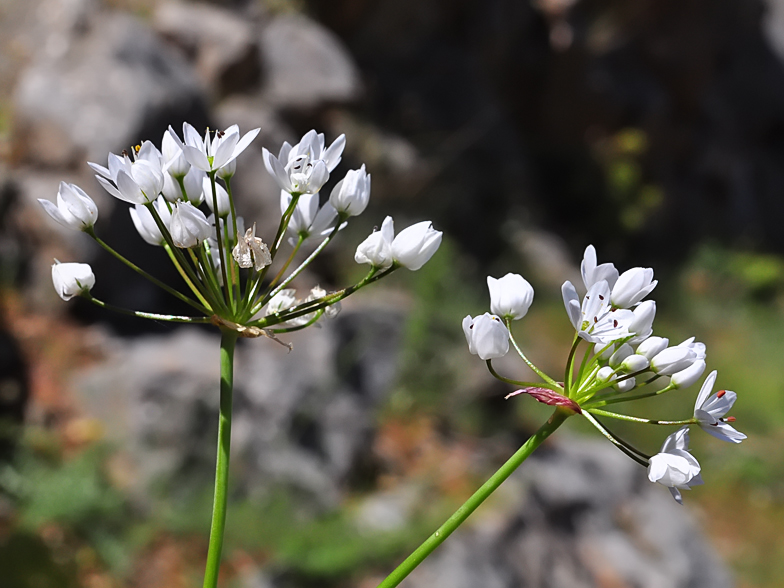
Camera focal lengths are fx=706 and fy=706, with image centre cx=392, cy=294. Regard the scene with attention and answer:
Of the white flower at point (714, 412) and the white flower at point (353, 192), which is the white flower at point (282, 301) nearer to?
the white flower at point (353, 192)

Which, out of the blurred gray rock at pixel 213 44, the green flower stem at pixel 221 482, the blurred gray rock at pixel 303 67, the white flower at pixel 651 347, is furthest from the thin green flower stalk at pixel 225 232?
the blurred gray rock at pixel 303 67

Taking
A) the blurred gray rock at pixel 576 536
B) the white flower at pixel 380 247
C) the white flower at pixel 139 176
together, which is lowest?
the white flower at pixel 139 176

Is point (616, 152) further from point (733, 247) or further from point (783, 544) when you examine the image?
point (783, 544)

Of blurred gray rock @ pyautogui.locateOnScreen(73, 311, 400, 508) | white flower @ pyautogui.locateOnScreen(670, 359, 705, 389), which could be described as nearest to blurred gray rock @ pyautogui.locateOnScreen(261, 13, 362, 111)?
blurred gray rock @ pyautogui.locateOnScreen(73, 311, 400, 508)

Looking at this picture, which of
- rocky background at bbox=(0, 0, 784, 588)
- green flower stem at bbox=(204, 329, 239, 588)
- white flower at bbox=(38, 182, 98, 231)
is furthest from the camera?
rocky background at bbox=(0, 0, 784, 588)

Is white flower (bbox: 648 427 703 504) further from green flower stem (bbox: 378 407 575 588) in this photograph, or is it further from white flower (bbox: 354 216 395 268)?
white flower (bbox: 354 216 395 268)

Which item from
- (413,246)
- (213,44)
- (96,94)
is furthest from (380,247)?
(213,44)
